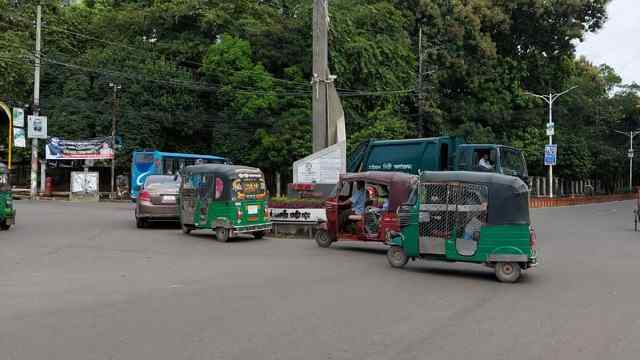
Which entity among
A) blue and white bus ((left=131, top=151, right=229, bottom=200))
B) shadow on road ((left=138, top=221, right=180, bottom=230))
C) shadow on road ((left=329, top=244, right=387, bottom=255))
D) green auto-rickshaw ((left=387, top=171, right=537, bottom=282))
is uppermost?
blue and white bus ((left=131, top=151, right=229, bottom=200))

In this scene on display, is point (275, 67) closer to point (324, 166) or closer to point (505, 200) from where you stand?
point (324, 166)

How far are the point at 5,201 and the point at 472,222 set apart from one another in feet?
44.0

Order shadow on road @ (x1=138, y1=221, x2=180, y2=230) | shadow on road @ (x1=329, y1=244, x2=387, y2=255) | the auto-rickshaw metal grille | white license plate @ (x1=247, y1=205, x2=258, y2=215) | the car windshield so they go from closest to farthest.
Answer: the auto-rickshaw metal grille
shadow on road @ (x1=329, y1=244, x2=387, y2=255)
white license plate @ (x1=247, y1=205, x2=258, y2=215)
the car windshield
shadow on road @ (x1=138, y1=221, x2=180, y2=230)

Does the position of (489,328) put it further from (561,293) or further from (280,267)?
(280,267)

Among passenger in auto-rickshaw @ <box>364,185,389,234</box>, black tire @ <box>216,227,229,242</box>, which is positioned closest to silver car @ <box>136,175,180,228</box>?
black tire @ <box>216,227,229,242</box>

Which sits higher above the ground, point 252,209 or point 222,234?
point 252,209

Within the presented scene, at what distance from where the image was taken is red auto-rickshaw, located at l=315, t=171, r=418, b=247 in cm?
1370

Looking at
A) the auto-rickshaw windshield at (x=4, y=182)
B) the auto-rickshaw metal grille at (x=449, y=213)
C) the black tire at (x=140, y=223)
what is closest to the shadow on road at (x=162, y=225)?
the black tire at (x=140, y=223)

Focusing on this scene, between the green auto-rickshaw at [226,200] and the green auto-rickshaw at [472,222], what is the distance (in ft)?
18.8

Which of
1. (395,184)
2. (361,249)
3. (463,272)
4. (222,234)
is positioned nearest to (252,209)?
(222,234)

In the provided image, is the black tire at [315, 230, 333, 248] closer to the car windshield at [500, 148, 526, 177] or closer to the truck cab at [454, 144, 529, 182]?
the truck cab at [454, 144, 529, 182]

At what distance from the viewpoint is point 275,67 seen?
42531 millimetres

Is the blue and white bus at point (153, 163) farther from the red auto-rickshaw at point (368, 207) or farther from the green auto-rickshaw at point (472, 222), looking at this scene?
the green auto-rickshaw at point (472, 222)

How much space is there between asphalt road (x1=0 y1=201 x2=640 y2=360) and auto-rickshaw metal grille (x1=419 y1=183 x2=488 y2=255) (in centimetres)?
57
